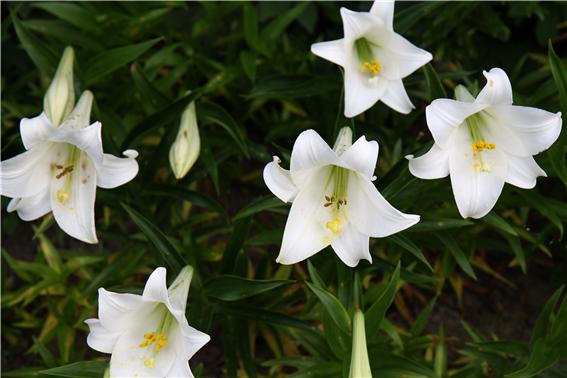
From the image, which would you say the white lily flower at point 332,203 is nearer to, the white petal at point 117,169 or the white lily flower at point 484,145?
the white lily flower at point 484,145

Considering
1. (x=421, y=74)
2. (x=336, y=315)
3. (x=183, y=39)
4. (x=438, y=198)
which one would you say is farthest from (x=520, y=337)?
(x=183, y=39)

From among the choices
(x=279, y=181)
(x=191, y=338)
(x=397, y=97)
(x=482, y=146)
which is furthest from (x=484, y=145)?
(x=191, y=338)

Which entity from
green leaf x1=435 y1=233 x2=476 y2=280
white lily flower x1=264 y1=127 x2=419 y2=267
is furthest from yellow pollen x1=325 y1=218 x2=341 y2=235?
green leaf x1=435 y1=233 x2=476 y2=280

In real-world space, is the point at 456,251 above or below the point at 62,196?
below

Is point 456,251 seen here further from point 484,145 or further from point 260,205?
point 260,205

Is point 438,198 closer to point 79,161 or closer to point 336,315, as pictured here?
point 336,315

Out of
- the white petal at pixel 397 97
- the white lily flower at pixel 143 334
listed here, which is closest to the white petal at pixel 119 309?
the white lily flower at pixel 143 334

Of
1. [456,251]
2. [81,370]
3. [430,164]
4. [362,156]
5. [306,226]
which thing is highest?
[362,156]
